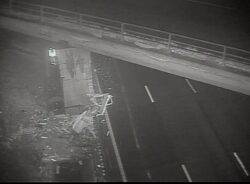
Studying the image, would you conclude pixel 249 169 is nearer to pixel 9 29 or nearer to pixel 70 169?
pixel 70 169

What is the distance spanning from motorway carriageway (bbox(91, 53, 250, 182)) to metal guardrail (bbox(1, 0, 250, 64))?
2.18m

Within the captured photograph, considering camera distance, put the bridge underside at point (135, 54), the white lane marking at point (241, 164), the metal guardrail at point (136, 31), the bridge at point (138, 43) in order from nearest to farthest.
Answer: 1. the white lane marking at point (241, 164)
2. the bridge underside at point (135, 54)
3. the bridge at point (138, 43)
4. the metal guardrail at point (136, 31)

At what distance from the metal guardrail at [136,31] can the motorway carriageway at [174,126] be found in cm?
218

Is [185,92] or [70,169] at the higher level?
[185,92]

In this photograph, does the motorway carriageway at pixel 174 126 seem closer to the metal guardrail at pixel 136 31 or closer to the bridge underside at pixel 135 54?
the bridge underside at pixel 135 54

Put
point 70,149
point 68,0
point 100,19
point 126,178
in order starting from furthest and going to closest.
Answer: point 68,0 < point 100,19 < point 70,149 < point 126,178

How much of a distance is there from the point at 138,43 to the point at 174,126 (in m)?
6.94

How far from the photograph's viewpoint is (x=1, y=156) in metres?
16.6

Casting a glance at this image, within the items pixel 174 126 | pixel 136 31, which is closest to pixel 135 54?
pixel 136 31

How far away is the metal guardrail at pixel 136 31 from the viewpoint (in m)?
22.1

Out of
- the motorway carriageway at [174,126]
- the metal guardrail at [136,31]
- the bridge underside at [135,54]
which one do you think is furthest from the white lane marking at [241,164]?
the metal guardrail at [136,31]

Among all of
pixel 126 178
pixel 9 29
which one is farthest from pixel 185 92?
pixel 9 29

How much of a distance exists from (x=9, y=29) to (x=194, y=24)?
14.2 m

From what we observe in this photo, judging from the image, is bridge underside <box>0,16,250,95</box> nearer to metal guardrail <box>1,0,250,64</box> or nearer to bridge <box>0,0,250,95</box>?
bridge <box>0,0,250,95</box>
